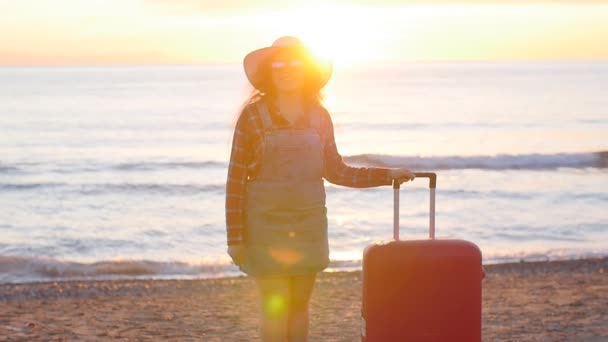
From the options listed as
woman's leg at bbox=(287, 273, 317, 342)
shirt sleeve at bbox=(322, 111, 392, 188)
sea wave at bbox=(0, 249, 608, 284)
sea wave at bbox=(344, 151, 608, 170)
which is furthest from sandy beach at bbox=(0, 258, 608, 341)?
sea wave at bbox=(344, 151, 608, 170)

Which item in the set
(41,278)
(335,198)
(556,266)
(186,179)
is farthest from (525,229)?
(186,179)

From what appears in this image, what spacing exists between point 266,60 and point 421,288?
119 cm

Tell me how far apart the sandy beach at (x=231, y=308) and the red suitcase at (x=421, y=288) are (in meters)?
2.27

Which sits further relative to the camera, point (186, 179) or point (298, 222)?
A: point (186, 179)

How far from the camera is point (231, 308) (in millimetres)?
7746

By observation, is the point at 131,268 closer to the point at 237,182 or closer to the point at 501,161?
the point at 237,182

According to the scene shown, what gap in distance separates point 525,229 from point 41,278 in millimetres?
6464

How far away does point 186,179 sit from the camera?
67.9 ft

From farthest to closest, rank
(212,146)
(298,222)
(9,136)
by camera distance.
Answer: (9,136), (212,146), (298,222)

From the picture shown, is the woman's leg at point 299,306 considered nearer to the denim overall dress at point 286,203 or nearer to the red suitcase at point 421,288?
the denim overall dress at point 286,203

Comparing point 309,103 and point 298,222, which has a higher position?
point 309,103

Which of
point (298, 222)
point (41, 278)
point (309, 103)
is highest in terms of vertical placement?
point (309, 103)

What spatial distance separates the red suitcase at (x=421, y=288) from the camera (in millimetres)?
4141

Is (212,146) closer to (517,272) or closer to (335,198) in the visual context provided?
(335,198)
